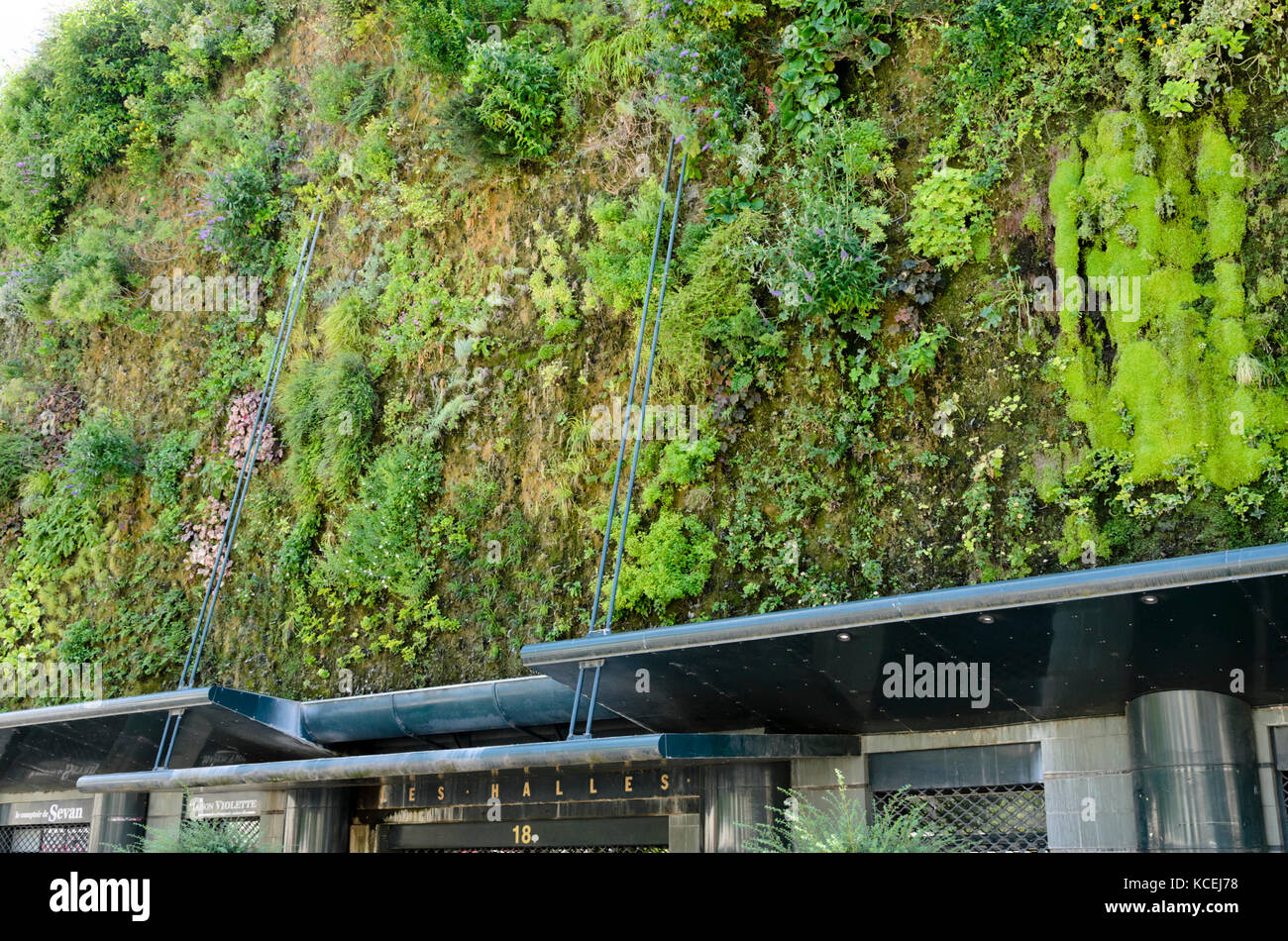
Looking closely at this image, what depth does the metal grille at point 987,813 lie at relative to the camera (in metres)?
8.43

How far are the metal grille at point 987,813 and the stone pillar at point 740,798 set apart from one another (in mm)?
987

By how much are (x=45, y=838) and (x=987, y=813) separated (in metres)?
13.1

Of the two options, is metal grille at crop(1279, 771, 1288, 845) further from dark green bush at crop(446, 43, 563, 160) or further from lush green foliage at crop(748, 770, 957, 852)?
dark green bush at crop(446, 43, 563, 160)

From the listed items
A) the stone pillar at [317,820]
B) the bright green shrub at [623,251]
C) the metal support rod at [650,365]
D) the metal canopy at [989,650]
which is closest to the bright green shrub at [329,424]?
the bright green shrub at [623,251]

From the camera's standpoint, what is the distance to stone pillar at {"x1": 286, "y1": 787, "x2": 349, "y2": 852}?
11906mm

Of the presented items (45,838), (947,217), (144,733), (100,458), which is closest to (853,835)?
(947,217)

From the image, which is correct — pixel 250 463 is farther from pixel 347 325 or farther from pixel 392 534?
pixel 392 534

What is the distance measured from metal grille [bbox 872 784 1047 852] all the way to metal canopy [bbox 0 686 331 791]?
6.20 meters

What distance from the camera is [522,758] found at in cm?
790

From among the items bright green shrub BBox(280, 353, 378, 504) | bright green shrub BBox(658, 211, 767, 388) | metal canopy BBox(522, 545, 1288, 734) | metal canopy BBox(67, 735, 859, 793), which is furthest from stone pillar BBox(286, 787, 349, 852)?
bright green shrub BBox(658, 211, 767, 388)

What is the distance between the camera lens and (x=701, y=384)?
1103 centimetres

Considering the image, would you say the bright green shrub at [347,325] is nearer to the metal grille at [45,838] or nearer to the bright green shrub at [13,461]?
the bright green shrub at [13,461]

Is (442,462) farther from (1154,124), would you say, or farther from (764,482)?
(1154,124)
